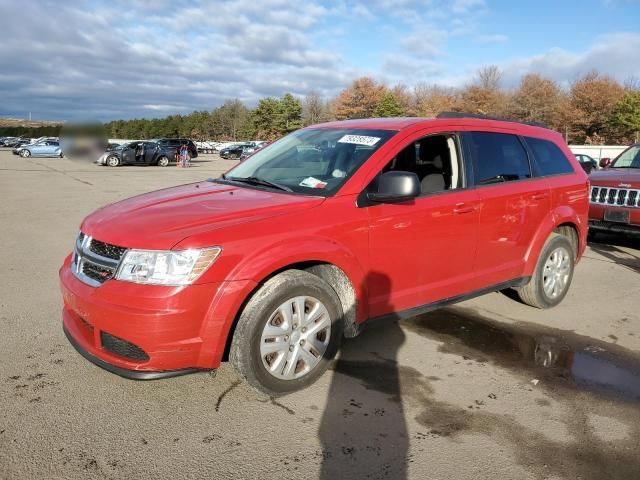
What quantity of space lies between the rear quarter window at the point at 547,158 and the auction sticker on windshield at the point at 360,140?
1915mm

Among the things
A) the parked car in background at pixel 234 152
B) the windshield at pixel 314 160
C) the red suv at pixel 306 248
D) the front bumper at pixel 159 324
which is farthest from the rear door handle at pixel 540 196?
the parked car in background at pixel 234 152

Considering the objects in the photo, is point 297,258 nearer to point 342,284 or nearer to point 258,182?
point 342,284

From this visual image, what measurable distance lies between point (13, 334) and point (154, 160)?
30.8m

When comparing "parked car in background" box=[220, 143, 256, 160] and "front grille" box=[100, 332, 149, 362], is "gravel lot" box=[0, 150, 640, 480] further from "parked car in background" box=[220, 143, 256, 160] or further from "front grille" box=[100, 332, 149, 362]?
"parked car in background" box=[220, 143, 256, 160]

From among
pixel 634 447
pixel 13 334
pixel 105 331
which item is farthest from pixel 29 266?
pixel 634 447

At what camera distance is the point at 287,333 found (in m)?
3.32

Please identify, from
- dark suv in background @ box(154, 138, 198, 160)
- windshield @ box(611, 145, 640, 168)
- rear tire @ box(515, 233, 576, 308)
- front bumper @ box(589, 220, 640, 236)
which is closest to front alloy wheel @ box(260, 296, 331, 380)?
rear tire @ box(515, 233, 576, 308)

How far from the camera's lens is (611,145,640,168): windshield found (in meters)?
9.15

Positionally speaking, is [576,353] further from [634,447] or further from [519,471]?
[519,471]

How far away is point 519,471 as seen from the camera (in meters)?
2.70

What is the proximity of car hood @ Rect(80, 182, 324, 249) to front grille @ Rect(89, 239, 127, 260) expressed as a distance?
0.03 m

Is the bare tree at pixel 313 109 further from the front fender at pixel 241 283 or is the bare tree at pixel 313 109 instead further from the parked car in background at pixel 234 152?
the front fender at pixel 241 283

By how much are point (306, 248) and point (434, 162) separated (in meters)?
1.65

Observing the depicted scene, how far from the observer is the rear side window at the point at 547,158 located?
507cm
